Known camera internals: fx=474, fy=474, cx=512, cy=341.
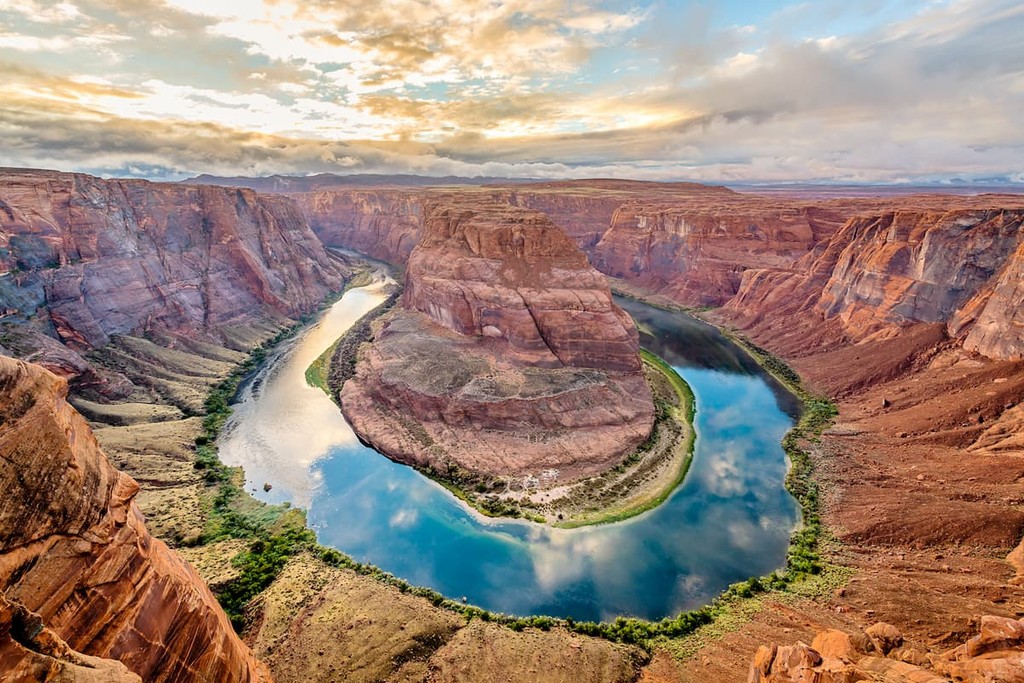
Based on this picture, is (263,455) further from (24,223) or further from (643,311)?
(643,311)

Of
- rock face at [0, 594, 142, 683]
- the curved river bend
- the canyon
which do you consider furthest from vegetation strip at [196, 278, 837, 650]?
rock face at [0, 594, 142, 683]

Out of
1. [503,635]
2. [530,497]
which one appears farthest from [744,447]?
[503,635]

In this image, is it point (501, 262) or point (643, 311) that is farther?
point (643, 311)

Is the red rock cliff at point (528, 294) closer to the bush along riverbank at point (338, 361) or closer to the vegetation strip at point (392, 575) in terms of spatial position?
the bush along riverbank at point (338, 361)

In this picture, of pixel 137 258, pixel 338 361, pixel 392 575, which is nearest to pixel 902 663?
pixel 392 575

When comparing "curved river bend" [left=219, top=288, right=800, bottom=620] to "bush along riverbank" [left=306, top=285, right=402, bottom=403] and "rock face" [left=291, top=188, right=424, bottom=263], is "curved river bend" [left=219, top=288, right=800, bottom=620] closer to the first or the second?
"bush along riverbank" [left=306, top=285, right=402, bottom=403]

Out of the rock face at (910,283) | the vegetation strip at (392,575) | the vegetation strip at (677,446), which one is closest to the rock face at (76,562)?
the vegetation strip at (392,575)

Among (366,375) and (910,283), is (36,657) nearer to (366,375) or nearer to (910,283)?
(366,375)
